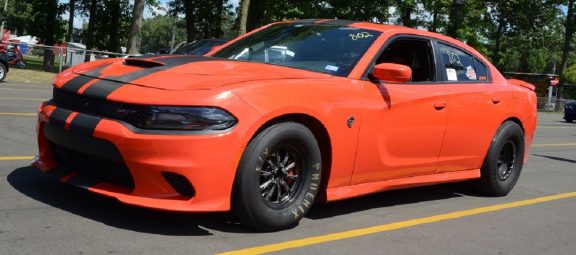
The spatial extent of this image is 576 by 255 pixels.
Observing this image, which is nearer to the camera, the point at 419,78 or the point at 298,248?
the point at 298,248

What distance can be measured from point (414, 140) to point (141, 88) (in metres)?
2.34

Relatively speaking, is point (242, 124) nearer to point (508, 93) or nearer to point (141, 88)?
point (141, 88)

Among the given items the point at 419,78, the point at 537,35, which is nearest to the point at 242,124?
the point at 419,78

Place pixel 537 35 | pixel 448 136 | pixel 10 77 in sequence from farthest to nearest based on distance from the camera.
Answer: pixel 537 35 → pixel 10 77 → pixel 448 136

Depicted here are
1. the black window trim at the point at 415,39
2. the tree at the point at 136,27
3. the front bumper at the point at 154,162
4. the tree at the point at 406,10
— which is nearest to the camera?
the front bumper at the point at 154,162

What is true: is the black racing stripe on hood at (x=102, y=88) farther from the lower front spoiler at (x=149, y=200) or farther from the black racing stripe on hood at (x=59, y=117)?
the lower front spoiler at (x=149, y=200)

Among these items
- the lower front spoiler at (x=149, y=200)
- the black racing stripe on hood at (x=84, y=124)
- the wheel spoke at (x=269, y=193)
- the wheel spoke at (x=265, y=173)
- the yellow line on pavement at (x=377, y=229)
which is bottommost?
the yellow line on pavement at (x=377, y=229)

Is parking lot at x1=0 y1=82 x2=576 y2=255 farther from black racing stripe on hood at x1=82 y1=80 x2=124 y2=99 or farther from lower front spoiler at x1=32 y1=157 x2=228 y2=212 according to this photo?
black racing stripe on hood at x1=82 y1=80 x2=124 y2=99

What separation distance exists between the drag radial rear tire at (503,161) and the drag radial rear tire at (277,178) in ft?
8.30

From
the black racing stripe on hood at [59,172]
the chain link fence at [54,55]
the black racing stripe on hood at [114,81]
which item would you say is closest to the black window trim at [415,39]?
the black racing stripe on hood at [114,81]

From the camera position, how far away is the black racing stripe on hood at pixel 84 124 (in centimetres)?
390

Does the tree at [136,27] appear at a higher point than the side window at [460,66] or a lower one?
higher

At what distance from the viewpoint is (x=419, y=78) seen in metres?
5.65

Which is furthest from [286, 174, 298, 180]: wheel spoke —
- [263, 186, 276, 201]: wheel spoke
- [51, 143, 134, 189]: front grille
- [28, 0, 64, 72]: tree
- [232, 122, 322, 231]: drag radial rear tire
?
[28, 0, 64, 72]: tree
